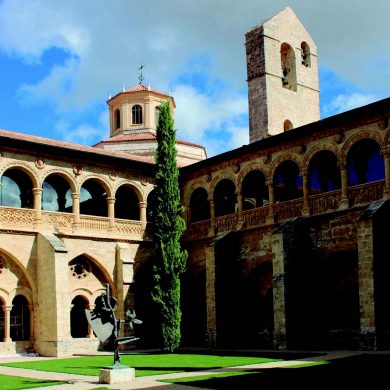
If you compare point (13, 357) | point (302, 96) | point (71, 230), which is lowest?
point (13, 357)

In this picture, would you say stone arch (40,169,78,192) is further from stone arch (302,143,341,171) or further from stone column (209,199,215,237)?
stone arch (302,143,341,171)

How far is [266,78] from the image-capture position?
3152cm

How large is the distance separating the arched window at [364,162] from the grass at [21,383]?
39.6 feet

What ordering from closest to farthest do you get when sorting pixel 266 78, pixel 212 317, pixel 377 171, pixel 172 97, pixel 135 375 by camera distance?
pixel 135 375, pixel 377 171, pixel 212 317, pixel 266 78, pixel 172 97

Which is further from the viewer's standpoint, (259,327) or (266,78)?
(266,78)

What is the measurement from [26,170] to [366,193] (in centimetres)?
1203

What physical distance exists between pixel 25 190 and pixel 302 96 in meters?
15.6

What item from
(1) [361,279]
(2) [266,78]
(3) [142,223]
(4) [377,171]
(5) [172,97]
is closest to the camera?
(1) [361,279]

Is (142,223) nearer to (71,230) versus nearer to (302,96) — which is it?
(71,230)

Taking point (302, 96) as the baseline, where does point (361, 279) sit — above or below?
below

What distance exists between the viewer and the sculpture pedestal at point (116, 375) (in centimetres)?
1345

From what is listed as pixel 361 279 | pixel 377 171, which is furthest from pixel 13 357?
pixel 377 171

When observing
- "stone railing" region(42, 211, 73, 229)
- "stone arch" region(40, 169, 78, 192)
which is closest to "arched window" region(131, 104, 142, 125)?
"stone arch" region(40, 169, 78, 192)

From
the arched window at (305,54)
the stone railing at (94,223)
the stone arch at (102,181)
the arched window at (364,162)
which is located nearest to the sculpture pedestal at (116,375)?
the arched window at (364,162)
